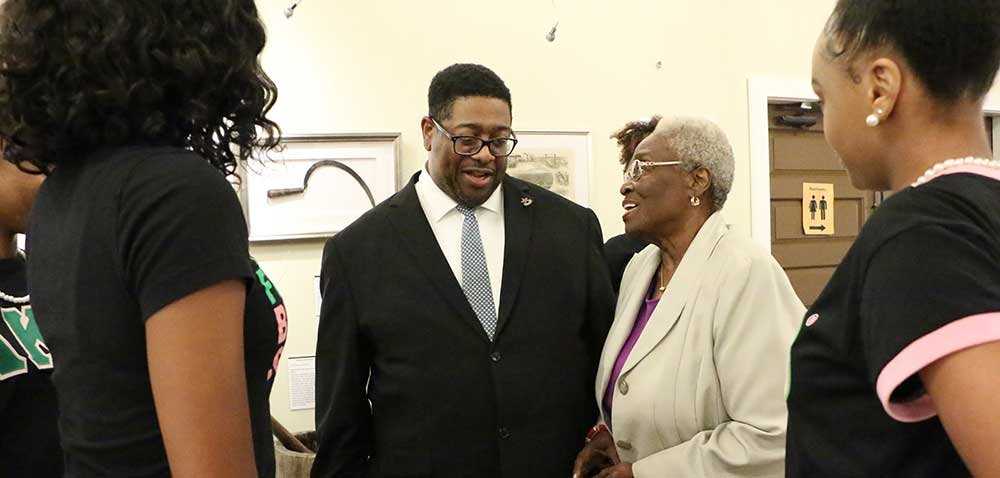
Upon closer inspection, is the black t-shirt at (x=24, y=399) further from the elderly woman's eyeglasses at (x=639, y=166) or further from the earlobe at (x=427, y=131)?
the elderly woman's eyeglasses at (x=639, y=166)

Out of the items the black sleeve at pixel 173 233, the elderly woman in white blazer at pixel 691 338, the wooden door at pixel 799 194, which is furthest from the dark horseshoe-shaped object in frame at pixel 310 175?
the black sleeve at pixel 173 233

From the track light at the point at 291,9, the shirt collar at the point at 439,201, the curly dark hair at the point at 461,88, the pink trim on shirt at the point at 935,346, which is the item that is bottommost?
the pink trim on shirt at the point at 935,346

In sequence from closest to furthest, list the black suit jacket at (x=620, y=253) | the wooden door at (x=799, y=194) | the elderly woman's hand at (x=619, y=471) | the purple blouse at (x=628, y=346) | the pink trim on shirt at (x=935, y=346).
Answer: the pink trim on shirt at (x=935, y=346) → the elderly woman's hand at (x=619, y=471) → the purple blouse at (x=628, y=346) → the black suit jacket at (x=620, y=253) → the wooden door at (x=799, y=194)

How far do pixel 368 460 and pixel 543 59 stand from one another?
6.61ft

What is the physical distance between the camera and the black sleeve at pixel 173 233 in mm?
772

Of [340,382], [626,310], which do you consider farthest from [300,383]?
[626,310]

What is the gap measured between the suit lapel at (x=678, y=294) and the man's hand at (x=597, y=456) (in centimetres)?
21

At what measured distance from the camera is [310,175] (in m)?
3.05

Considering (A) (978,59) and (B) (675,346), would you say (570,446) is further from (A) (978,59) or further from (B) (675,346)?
(A) (978,59)

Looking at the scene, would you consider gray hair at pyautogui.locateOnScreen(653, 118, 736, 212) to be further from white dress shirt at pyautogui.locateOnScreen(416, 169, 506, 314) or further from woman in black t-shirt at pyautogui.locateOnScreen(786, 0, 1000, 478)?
woman in black t-shirt at pyautogui.locateOnScreen(786, 0, 1000, 478)

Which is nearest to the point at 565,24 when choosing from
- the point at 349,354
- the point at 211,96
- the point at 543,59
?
the point at 543,59

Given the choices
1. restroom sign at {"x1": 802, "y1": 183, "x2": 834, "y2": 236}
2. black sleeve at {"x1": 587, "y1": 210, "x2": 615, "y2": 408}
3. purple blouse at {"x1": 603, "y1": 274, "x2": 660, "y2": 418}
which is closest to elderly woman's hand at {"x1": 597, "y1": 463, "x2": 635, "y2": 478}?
purple blouse at {"x1": 603, "y1": 274, "x2": 660, "y2": 418}

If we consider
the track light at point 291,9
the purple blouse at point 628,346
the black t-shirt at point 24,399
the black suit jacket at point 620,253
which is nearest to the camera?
the black t-shirt at point 24,399

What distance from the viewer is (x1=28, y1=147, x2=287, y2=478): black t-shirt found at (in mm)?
778
